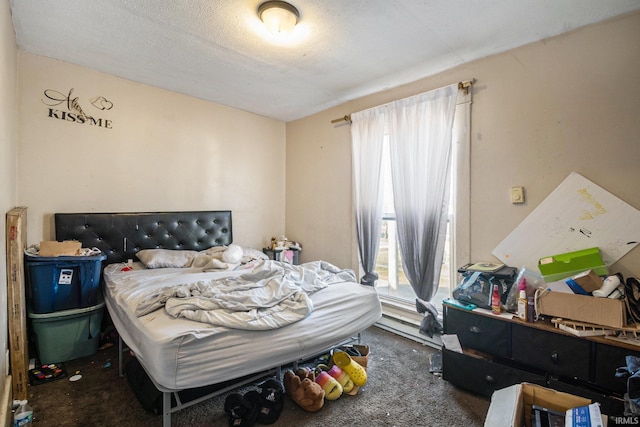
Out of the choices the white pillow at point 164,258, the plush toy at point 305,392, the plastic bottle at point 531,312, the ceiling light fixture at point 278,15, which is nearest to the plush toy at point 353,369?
the plush toy at point 305,392

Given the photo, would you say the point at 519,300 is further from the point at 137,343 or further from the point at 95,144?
the point at 95,144

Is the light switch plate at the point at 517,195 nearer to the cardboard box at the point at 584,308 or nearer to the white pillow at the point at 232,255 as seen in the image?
the cardboard box at the point at 584,308

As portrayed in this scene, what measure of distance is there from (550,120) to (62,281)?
3.91 meters

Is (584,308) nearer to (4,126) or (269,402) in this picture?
(269,402)

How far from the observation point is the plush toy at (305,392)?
1.81 meters

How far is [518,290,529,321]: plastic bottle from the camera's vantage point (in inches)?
74.9

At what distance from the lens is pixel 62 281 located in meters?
2.30

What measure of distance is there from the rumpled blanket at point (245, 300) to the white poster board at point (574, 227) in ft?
5.09

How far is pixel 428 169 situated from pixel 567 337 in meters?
1.58

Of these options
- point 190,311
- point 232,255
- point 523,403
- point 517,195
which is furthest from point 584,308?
point 232,255

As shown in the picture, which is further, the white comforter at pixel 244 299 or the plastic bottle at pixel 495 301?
the plastic bottle at pixel 495 301

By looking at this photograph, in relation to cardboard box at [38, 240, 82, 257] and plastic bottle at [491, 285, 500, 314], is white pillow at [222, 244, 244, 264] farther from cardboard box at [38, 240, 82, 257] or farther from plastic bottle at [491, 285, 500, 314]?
plastic bottle at [491, 285, 500, 314]

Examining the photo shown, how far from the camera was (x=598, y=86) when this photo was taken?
1964 mm

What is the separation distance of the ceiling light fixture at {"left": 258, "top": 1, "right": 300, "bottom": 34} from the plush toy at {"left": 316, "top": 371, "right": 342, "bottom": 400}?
2344mm
